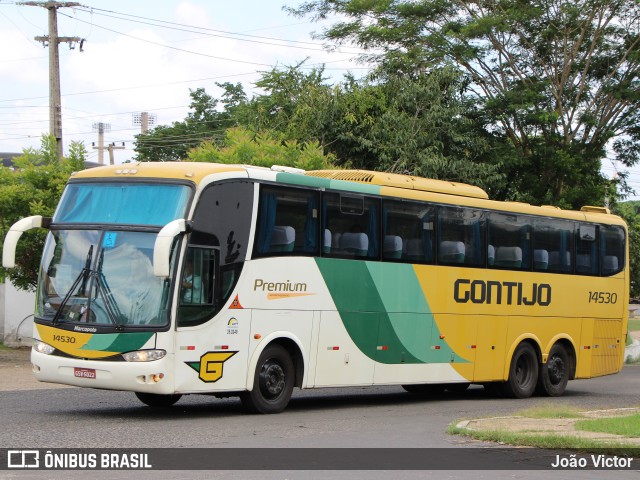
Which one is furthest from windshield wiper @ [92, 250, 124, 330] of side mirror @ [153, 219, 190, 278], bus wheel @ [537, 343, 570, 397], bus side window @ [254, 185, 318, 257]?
bus wheel @ [537, 343, 570, 397]

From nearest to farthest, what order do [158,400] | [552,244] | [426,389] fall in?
[158,400]
[552,244]
[426,389]

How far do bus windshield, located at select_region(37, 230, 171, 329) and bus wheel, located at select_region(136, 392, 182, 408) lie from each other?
236cm

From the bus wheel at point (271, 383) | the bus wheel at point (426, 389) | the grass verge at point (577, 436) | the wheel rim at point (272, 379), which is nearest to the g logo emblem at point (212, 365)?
the bus wheel at point (271, 383)

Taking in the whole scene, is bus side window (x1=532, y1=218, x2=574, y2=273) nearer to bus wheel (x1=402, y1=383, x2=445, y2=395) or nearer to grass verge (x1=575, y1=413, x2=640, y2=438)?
Result: bus wheel (x1=402, y1=383, x2=445, y2=395)

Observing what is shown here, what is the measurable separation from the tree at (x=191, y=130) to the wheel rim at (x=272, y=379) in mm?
51749

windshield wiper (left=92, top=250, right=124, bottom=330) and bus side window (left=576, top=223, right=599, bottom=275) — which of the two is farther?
bus side window (left=576, top=223, right=599, bottom=275)

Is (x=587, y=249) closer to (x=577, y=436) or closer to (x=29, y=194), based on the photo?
(x=577, y=436)

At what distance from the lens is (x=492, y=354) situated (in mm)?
20266

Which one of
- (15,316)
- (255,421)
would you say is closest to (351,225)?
(255,421)

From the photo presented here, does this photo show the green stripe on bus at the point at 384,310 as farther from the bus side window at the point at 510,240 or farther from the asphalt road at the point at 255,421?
the bus side window at the point at 510,240

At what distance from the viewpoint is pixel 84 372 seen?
14023 millimetres

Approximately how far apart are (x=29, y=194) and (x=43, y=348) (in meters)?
12.3

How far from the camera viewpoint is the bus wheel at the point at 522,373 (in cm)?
2084

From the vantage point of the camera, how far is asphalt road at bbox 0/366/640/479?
38.5 ft
